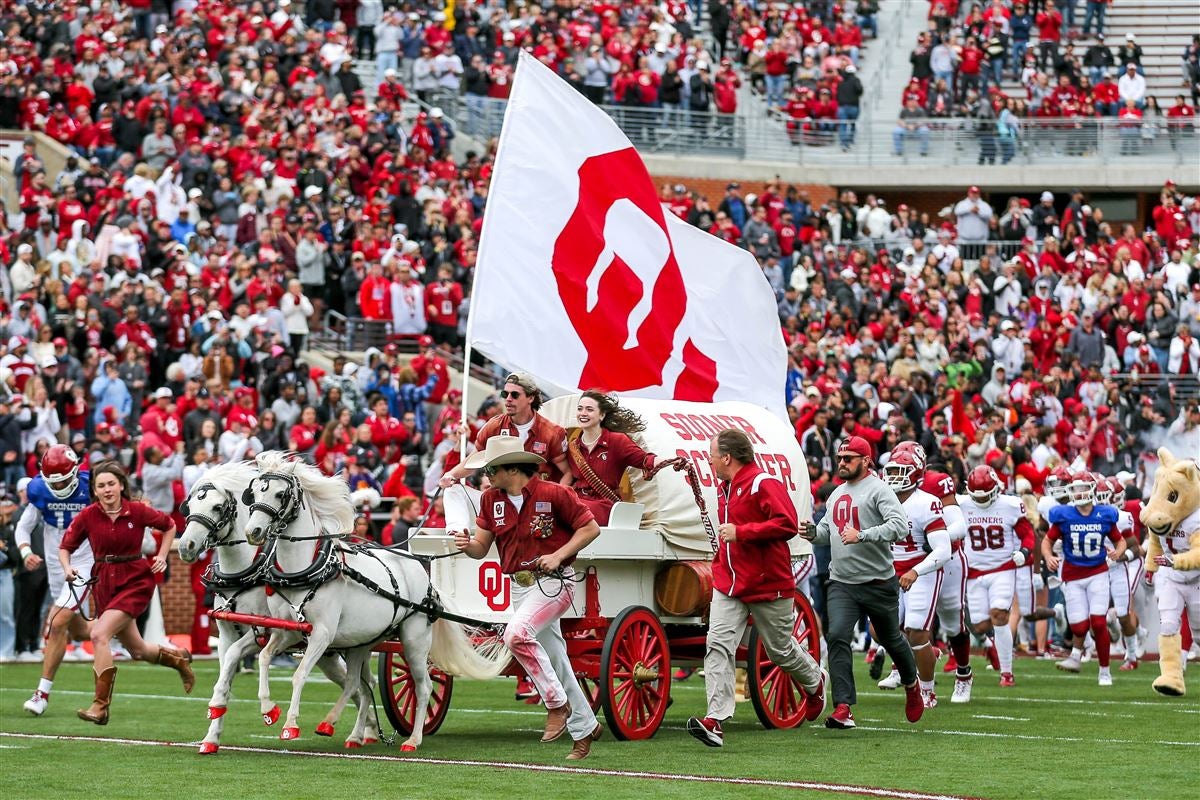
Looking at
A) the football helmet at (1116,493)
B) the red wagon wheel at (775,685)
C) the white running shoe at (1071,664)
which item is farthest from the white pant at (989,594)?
the red wagon wheel at (775,685)

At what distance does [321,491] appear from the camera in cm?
1296

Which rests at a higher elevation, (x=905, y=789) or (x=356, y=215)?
(x=356, y=215)

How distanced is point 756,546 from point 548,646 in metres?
1.38

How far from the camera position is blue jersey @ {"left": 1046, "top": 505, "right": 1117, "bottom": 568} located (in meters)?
18.5

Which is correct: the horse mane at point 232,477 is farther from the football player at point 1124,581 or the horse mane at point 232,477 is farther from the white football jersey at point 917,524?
the football player at point 1124,581

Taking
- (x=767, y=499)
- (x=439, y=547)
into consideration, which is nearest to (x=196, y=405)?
(x=439, y=547)

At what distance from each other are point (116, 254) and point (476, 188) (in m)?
6.81

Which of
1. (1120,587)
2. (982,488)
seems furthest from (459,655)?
(1120,587)

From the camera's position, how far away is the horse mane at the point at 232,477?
12.6 metres

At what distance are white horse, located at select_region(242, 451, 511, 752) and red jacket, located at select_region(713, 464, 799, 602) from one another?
1.57 metres

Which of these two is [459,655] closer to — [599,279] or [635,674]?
[635,674]

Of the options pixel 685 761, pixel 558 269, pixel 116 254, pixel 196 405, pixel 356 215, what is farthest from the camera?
pixel 356 215

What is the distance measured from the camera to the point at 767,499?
12.8m

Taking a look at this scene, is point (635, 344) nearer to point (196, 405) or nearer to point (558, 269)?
point (558, 269)
